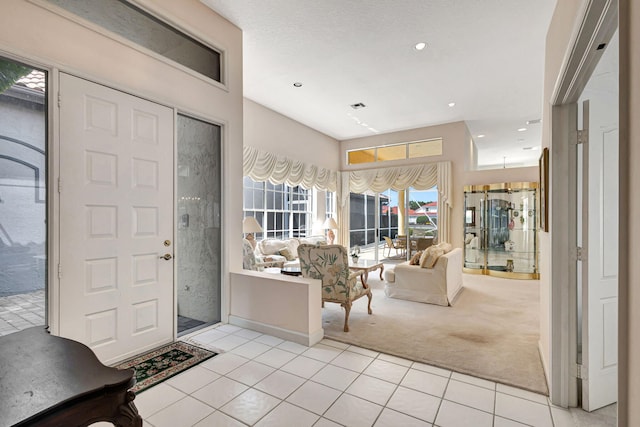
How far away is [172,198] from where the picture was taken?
120 inches

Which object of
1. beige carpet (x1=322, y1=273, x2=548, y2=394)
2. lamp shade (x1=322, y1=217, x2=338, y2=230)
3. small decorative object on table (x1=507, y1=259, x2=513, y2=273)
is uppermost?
→ lamp shade (x1=322, y1=217, x2=338, y2=230)

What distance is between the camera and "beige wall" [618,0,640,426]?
0.82 metres

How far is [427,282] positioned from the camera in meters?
4.52

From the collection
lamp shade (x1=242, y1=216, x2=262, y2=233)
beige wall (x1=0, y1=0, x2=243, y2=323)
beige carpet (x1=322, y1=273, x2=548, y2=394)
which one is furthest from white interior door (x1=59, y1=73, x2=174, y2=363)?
lamp shade (x1=242, y1=216, x2=262, y2=233)

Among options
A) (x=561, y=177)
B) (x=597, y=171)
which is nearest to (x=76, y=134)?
(x=561, y=177)

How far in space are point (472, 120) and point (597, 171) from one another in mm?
5593

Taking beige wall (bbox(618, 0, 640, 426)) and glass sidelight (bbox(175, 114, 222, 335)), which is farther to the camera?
glass sidelight (bbox(175, 114, 222, 335))

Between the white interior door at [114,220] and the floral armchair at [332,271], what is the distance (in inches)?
57.4

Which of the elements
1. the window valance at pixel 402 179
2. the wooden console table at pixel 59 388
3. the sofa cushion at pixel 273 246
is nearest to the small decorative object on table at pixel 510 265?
the window valance at pixel 402 179

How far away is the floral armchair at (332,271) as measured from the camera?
3477mm

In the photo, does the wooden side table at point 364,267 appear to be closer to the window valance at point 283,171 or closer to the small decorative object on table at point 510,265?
the window valance at point 283,171

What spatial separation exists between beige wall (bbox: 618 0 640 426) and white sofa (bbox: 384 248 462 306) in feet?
11.9

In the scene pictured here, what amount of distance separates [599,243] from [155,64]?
12.6ft

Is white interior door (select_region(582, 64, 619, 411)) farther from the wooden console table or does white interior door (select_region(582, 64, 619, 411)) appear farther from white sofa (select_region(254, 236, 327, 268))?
white sofa (select_region(254, 236, 327, 268))
